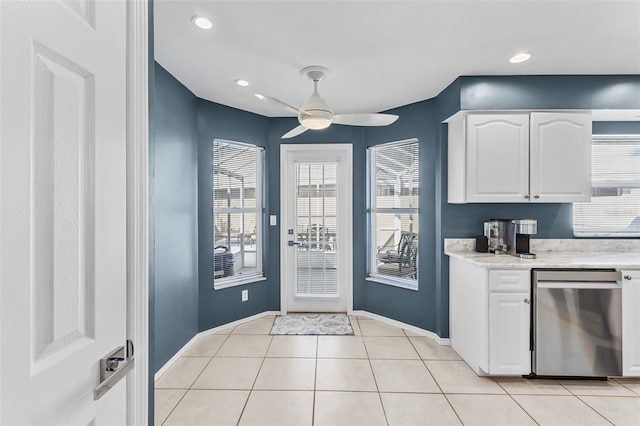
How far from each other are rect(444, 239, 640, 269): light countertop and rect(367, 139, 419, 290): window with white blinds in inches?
25.3

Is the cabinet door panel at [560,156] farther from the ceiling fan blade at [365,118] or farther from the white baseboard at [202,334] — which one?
the white baseboard at [202,334]

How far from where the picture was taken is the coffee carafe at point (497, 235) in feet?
9.50

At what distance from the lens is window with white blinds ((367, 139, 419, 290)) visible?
359 cm

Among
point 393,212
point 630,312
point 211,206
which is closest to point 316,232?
point 393,212

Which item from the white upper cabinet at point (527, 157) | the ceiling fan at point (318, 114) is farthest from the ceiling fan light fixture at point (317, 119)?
the white upper cabinet at point (527, 157)
